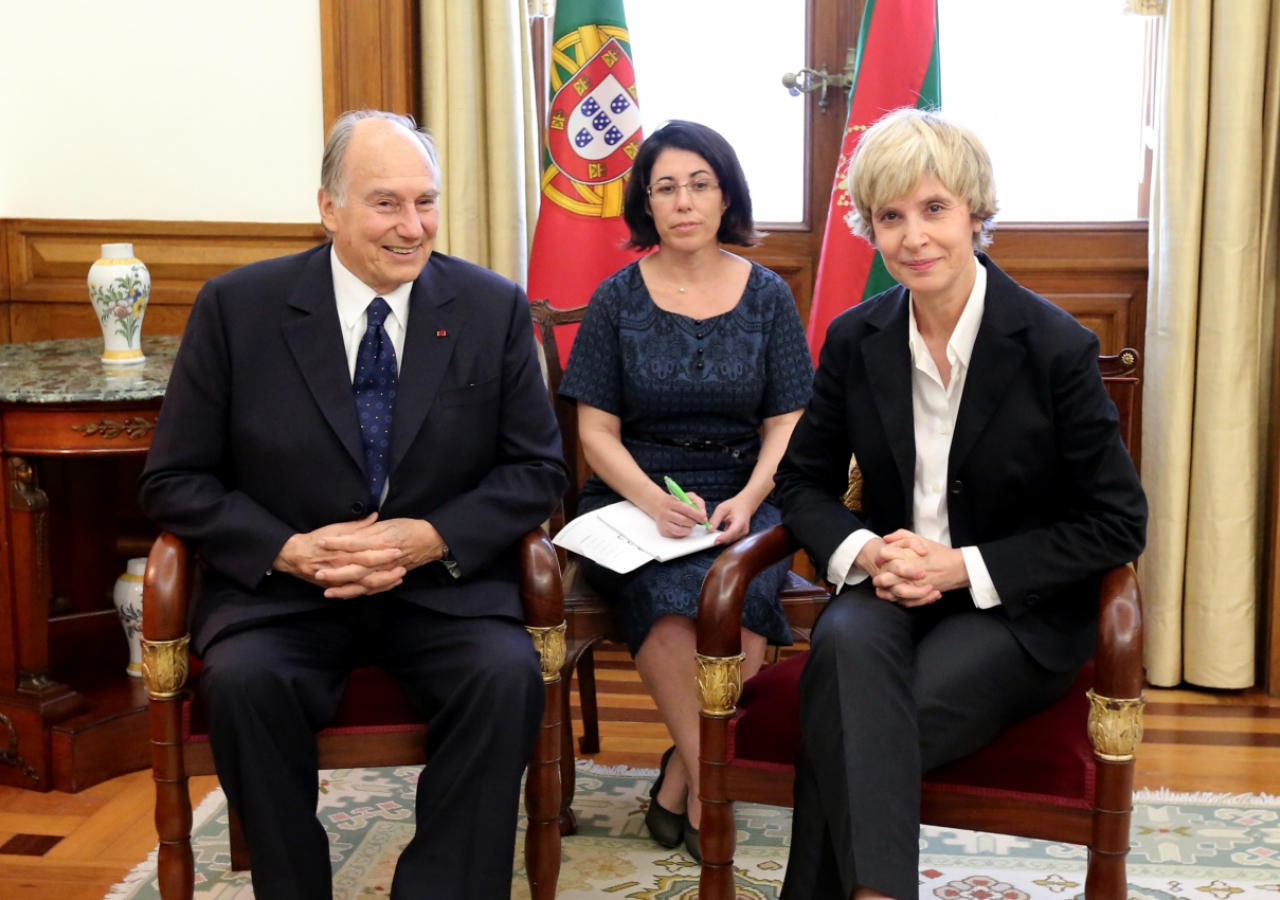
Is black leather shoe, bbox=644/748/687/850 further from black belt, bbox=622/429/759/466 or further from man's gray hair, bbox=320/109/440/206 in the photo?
man's gray hair, bbox=320/109/440/206

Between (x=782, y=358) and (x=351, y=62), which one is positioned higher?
(x=351, y=62)

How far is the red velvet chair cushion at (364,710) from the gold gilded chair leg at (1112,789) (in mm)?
1067

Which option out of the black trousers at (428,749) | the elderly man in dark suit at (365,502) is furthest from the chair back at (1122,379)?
the black trousers at (428,749)

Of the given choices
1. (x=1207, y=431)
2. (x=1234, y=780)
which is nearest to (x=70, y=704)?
(x=1234, y=780)

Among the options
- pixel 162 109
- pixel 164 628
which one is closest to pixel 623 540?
pixel 164 628

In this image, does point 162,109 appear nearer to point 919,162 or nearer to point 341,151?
point 341,151

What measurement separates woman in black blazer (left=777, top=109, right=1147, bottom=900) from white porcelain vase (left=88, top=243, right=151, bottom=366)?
5.77ft

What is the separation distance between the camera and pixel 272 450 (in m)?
2.33

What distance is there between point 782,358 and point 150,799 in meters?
1.73

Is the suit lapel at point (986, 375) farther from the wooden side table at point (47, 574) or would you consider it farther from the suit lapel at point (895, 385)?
the wooden side table at point (47, 574)

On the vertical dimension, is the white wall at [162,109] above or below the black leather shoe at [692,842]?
above

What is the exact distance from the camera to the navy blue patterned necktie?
2.37m

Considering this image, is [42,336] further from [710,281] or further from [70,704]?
[710,281]

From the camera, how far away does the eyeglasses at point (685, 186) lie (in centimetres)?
286
